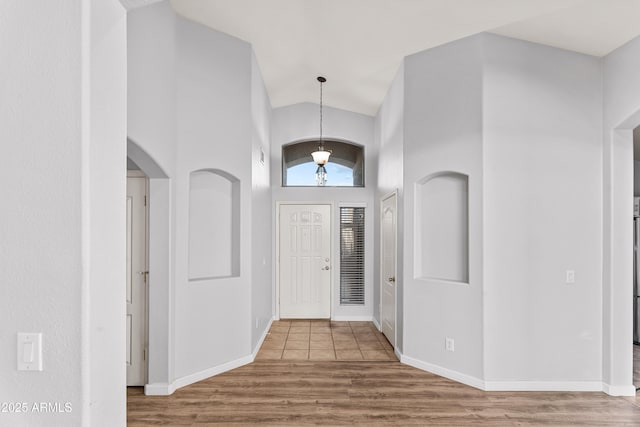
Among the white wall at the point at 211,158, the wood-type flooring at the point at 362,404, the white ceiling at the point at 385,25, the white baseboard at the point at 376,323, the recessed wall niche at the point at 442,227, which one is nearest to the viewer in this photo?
the wood-type flooring at the point at 362,404

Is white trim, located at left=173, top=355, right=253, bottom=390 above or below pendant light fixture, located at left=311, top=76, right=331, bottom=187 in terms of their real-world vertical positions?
below

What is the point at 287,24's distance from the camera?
405 centimetres

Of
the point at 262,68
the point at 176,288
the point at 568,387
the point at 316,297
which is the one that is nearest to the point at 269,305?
the point at 316,297

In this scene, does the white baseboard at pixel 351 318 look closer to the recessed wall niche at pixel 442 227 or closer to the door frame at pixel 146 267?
the recessed wall niche at pixel 442 227

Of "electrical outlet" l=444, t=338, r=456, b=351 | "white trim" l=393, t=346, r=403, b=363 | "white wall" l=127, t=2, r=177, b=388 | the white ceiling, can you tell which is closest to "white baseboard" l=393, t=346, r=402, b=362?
"white trim" l=393, t=346, r=403, b=363

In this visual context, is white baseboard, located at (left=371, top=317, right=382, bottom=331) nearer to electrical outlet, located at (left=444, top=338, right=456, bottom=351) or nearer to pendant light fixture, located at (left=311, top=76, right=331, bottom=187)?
electrical outlet, located at (left=444, top=338, right=456, bottom=351)

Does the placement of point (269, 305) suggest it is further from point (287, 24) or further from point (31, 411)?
point (31, 411)

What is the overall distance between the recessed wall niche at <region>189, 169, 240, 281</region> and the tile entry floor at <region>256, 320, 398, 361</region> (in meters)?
1.21

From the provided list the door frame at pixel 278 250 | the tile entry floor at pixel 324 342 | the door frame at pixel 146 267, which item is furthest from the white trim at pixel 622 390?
the door frame at pixel 146 267

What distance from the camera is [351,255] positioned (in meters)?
6.67

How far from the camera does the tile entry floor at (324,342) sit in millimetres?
4676

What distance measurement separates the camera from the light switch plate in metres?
1.19

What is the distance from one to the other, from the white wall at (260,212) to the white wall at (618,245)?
11.6ft

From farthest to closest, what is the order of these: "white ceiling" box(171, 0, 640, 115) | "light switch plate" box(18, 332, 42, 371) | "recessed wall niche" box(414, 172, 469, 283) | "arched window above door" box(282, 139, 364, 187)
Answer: "arched window above door" box(282, 139, 364, 187) → "recessed wall niche" box(414, 172, 469, 283) → "white ceiling" box(171, 0, 640, 115) → "light switch plate" box(18, 332, 42, 371)
